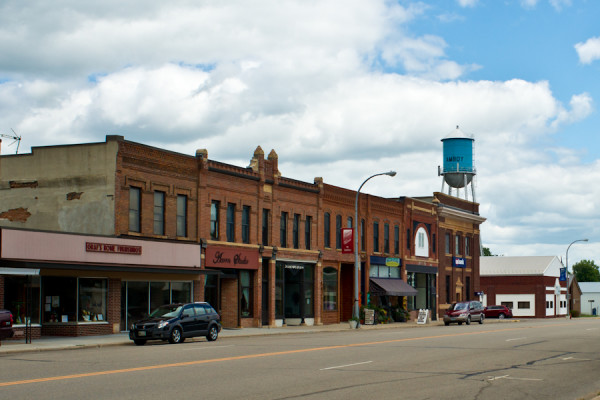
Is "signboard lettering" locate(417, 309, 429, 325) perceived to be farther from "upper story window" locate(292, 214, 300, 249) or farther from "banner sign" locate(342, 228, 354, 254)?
"upper story window" locate(292, 214, 300, 249)

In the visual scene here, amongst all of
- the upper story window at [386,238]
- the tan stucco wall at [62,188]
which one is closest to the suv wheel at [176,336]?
the tan stucco wall at [62,188]

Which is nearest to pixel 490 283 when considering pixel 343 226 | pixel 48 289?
pixel 343 226

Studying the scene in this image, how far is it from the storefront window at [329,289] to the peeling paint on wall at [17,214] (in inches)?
802

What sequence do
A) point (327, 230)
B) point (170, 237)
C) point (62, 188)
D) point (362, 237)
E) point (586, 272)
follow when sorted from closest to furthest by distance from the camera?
point (62, 188) → point (170, 237) → point (327, 230) → point (362, 237) → point (586, 272)

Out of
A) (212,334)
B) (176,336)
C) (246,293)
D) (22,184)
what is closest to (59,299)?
(176,336)

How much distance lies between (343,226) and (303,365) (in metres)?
34.2

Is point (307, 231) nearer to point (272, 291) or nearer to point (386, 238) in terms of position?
point (272, 291)

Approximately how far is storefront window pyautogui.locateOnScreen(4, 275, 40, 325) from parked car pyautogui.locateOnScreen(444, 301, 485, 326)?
31.7 m

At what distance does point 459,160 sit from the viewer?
79562mm

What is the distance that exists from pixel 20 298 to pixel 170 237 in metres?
8.69

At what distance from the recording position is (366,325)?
50219 mm

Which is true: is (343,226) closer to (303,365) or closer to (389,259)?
(389,259)

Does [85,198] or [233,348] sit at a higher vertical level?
[85,198]

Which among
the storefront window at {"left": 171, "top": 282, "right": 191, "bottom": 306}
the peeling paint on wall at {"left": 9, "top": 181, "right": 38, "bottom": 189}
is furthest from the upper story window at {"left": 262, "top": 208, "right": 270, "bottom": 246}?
the peeling paint on wall at {"left": 9, "top": 181, "right": 38, "bottom": 189}
